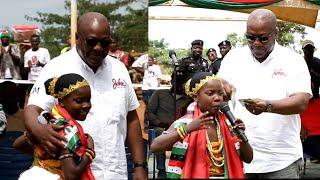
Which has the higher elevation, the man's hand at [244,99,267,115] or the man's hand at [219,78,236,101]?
the man's hand at [219,78,236,101]

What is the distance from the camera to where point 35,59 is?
1048cm

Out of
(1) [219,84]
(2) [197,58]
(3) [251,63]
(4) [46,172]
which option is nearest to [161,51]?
(2) [197,58]

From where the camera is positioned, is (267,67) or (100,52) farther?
(267,67)

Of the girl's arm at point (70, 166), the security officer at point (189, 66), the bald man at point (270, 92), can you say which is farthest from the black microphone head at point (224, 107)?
the security officer at point (189, 66)

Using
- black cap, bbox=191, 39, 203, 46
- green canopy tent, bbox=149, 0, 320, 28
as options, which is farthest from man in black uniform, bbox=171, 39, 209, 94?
green canopy tent, bbox=149, 0, 320, 28

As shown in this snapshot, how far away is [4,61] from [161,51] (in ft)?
8.62

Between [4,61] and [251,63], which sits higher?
[251,63]

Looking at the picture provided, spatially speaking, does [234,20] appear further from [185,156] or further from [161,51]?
[185,156]

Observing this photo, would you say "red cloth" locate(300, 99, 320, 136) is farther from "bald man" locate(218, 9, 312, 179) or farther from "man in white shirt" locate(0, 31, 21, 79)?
"bald man" locate(218, 9, 312, 179)

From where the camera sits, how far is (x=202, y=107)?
427 cm

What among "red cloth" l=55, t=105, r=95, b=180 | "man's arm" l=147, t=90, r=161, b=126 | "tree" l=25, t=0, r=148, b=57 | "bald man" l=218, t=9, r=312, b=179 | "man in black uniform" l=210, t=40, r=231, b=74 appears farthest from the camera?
"tree" l=25, t=0, r=148, b=57

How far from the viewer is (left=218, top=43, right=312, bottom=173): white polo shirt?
4.77 meters

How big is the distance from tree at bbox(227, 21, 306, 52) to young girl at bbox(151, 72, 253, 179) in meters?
3.97

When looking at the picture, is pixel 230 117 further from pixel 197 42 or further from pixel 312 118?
pixel 312 118
